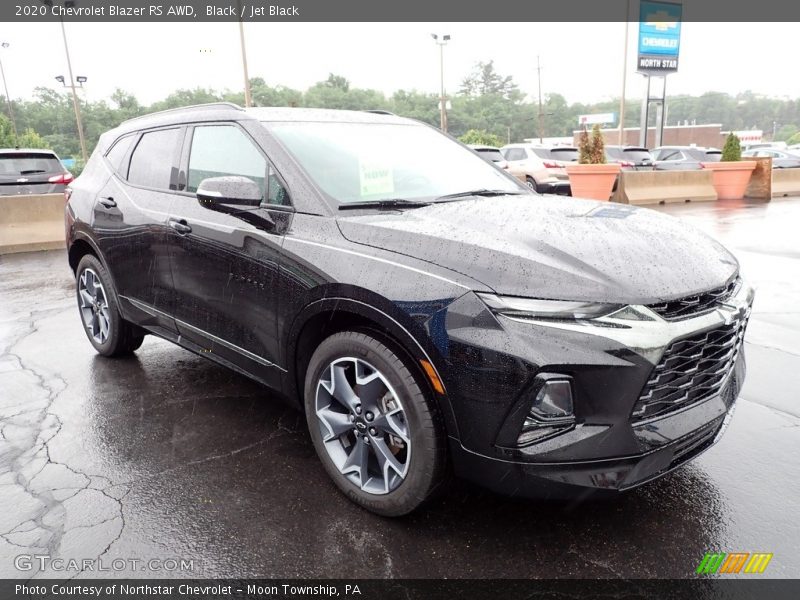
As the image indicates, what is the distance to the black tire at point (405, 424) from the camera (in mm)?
2312

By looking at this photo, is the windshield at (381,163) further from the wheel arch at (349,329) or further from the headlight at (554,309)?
the headlight at (554,309)

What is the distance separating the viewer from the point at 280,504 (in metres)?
2.76

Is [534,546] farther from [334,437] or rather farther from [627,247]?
[627,247]

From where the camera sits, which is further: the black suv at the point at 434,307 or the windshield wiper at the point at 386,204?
the windshield wiper at the point at 386,204

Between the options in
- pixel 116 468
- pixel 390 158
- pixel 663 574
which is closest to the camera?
pixel 663 574

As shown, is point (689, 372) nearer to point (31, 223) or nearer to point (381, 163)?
point (381, 163)

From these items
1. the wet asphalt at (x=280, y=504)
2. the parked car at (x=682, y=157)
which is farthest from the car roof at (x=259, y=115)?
the parked car at (x=682, y=157)

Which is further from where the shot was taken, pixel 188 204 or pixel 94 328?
pixel 94 328

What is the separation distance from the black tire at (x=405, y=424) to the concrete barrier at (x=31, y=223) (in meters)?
10.1

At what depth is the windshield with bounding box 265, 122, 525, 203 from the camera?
3.02 meters

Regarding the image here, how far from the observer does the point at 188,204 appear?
357 cm

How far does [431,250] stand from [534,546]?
1291 millimetres

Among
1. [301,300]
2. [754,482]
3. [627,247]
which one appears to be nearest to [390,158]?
[301,300]

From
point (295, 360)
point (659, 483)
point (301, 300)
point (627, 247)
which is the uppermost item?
point (627, 247)
